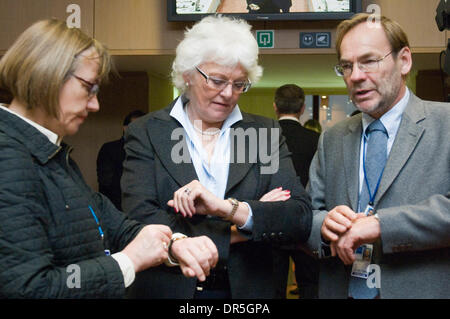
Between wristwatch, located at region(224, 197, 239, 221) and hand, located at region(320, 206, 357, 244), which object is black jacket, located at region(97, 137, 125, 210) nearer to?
wristwatch, located at region(224, 197, 239, 221)

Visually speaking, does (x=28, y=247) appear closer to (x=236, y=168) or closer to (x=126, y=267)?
(x=126, y=267)

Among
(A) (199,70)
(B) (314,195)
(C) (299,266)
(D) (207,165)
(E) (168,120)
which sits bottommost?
(C) (299,266)

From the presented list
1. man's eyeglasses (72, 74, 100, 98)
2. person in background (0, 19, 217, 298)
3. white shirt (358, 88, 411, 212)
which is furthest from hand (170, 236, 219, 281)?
white shirt (358, 88, 411, 212)

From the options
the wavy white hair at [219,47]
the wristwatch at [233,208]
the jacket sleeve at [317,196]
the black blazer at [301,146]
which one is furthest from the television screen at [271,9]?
the wristwatch at [233,208]

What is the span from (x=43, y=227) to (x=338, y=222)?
0.97 meters

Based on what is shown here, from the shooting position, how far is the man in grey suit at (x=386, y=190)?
1.71m

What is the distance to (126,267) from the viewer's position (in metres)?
1.38

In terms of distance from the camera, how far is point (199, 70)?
2.00 metres

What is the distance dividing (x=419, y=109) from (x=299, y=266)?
234cm

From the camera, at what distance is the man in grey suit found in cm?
171

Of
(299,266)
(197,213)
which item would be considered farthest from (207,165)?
(299,266)

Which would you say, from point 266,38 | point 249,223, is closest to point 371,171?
point 249,223
